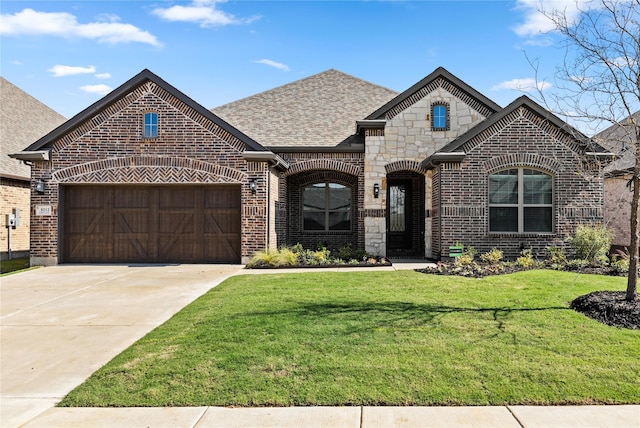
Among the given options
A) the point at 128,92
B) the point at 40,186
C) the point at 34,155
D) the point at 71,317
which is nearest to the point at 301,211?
the point at 128,92

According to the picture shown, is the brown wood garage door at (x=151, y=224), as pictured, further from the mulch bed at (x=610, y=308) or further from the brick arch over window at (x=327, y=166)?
the mulch bed at (x=610, y=308)

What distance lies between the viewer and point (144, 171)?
50.6 feet

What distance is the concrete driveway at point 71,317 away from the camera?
5.32 meters

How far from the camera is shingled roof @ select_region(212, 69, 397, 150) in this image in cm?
1784

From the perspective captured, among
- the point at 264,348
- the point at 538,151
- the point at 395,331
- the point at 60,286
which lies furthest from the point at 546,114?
the point at 60,286

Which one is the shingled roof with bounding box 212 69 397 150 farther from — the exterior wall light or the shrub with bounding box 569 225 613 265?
the shrub with bounding box 569 225 613 265

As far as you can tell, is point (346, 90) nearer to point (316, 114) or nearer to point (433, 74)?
point (316, 114)

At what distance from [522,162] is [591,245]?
3.08 m

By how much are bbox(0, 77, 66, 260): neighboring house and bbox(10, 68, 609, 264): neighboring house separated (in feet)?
12.9

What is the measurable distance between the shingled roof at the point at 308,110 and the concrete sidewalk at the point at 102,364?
7.71m

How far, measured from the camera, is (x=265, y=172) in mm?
15195

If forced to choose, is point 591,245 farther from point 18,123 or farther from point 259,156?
point 18,123

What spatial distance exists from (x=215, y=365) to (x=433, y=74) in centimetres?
1407

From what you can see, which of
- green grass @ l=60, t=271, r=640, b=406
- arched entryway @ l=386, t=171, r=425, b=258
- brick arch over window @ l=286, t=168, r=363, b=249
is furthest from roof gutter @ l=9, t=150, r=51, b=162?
arched entryway @ l=386, t=171, r=425, b=258
